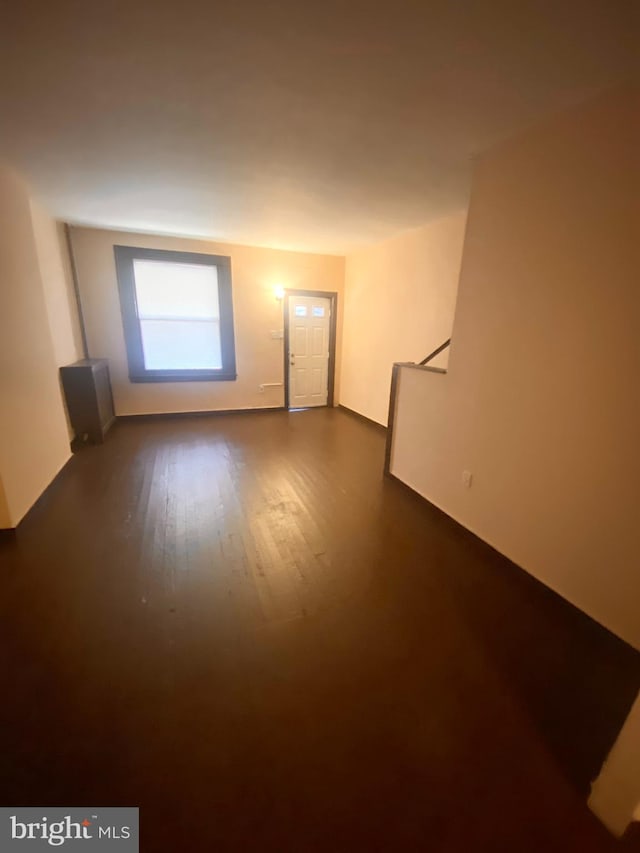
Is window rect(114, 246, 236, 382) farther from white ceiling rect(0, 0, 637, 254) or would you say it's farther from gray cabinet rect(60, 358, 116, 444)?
white ceiling rect(0, 0, 637, 254)

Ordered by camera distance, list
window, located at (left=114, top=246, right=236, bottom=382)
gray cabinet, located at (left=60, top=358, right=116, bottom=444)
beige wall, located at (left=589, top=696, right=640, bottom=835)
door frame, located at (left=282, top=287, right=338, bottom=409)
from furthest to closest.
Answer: door frame, located at (left=282, top=287, right=338, bottom=409)
window, located at (left=114, top=246, right=236, bottom=382)
gray cabinet, located at (left=60, top=358, right=116, bottom=444)
beige wall, located at (left=589, top=696, right=640, bottom=835)

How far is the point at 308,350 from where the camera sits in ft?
18.9

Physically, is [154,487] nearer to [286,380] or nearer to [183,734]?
[183,734]

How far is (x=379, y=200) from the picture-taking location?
298cm

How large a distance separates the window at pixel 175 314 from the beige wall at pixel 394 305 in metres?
1.96

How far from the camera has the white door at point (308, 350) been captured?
5555 mm

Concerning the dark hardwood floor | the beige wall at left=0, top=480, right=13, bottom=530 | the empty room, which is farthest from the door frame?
the beige wall at left=0, top=480, right=13, bottom=530

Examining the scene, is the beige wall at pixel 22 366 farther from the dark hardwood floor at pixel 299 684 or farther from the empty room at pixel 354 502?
the dark hardwood floor at pixel 299 684

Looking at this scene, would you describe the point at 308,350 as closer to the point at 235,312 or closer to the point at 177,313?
the point at 235,312

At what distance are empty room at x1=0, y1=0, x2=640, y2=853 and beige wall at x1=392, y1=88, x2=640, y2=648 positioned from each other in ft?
0.05

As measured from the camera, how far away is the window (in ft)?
15.1

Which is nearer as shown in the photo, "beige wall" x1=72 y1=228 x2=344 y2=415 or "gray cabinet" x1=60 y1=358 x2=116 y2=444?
"gray cabinet" x1=60 y1=358 x2=116 y2=444

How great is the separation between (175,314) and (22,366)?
258 centimetres

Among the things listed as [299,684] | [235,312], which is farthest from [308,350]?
[299,684]
